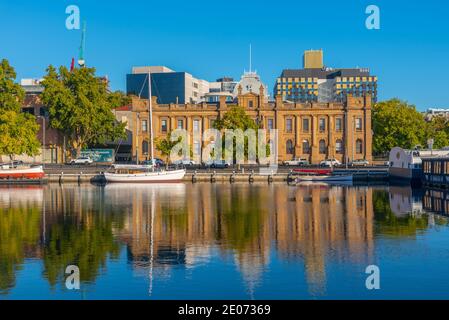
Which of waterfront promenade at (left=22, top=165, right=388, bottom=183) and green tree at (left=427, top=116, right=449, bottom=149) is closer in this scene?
waterfront promenade at (left=22, top=165, right=388, bottom=183)

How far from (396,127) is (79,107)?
6141cm

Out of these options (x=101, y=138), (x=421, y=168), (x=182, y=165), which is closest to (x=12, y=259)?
(x=421, y=168)

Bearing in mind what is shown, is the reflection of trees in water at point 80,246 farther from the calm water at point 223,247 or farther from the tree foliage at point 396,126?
the tree foliage at point 396,126

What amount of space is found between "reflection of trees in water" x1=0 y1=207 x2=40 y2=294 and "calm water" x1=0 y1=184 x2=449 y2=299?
0.07 meters

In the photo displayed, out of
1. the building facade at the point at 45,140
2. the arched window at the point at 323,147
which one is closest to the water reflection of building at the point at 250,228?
the arched window at the point at 323,147

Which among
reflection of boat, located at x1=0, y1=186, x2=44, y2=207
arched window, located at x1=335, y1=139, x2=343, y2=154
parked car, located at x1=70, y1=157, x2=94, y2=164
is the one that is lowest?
reflection of boat, located at x1=0, y1=186, x2=44, y2=207

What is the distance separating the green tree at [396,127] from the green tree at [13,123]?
67046 millimetres

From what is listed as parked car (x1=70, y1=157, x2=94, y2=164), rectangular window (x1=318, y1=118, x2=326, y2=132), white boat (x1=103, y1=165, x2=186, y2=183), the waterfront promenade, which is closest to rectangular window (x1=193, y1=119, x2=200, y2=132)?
parked car (x1=70, y1=157, x2=94, y2=164)

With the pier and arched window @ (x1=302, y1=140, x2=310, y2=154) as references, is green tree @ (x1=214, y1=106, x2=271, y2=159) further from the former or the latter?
arched window @ (x1=302, y1=140, x2=310, y2=154)

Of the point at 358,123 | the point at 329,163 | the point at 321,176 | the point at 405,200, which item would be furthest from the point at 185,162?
the point at 405,200

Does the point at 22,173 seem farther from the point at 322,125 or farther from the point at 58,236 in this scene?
the point at 322,125

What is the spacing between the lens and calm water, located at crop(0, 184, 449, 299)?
88.8 ft

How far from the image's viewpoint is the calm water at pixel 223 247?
27.1 metres

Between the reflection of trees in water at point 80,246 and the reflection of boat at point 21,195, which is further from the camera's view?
the reflection of boat at point 21,195
